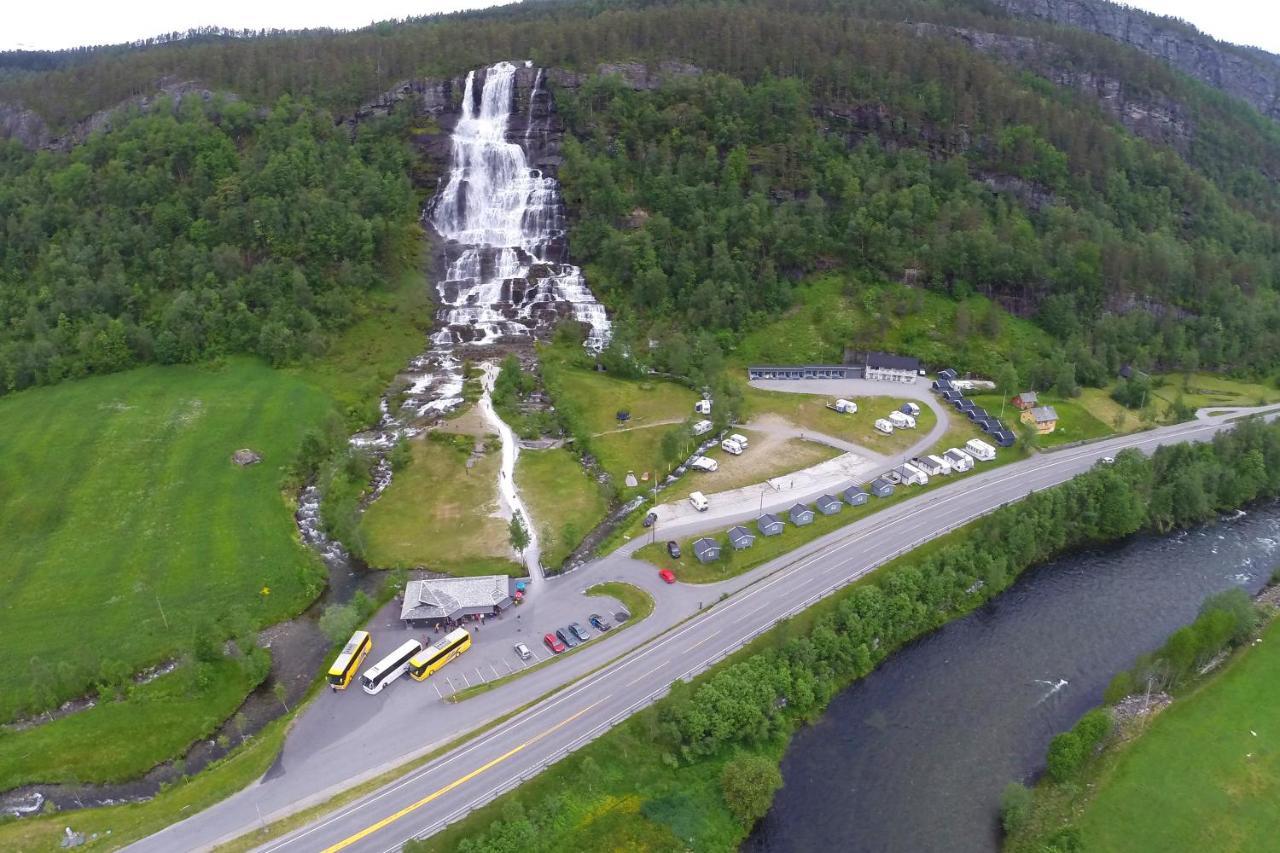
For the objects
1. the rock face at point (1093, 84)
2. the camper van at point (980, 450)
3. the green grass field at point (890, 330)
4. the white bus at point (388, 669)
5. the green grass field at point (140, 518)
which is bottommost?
the green grass field at point (140, 518)

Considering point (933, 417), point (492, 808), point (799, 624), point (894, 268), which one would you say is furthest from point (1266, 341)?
point (492, 808)

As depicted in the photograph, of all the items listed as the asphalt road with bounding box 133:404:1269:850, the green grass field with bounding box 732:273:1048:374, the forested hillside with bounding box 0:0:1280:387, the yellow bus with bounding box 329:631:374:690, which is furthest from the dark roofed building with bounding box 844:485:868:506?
the yellow bus with bounding box 329:631:374:690

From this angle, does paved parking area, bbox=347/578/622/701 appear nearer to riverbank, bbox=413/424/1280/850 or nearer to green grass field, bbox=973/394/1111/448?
riverbank, bbox=413/424/1280/850

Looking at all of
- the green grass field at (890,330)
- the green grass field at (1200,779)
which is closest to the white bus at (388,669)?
the green grass field at (1200,779)

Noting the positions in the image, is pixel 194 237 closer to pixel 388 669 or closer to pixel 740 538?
pixel 388 669

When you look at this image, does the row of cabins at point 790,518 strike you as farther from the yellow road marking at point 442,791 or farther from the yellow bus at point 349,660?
the yellow bus at point 349,660

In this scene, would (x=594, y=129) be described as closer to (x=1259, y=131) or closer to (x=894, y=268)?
(x=894, y=268)
